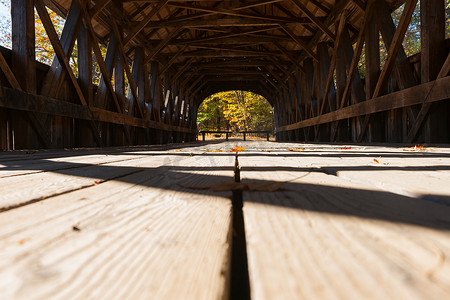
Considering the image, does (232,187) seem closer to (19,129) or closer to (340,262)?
(340,262)

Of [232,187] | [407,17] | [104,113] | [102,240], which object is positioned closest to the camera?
[102,240]

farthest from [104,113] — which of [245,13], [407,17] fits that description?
[407,17]

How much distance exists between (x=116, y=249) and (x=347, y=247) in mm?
405

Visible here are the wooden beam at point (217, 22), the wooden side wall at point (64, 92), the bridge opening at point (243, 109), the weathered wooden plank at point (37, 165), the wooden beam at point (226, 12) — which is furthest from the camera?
the bridge opening at point (243, 109)

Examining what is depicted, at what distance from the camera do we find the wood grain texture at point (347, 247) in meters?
0.35

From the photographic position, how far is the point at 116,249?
47 cm

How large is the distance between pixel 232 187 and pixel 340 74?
7.37 meters

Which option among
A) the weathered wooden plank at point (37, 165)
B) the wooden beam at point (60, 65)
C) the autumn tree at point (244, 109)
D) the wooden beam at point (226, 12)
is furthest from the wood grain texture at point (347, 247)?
the autumn tree at point (244, 109)

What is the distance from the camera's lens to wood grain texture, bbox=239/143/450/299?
0.35m

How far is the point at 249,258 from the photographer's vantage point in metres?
0.43

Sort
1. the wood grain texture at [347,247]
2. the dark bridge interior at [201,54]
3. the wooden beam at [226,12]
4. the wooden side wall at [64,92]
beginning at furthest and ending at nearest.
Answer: the wooden beam at [226,12]
the dark bridge interior at [201,54]
the wooden side wall at [64,92]
the wood grain texture at [347,247]

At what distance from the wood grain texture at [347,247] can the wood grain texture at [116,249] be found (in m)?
0.07

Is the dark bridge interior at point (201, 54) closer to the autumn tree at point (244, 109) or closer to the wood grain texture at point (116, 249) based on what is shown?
the wood grain texture at point (116, 249)

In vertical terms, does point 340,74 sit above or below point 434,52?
above
